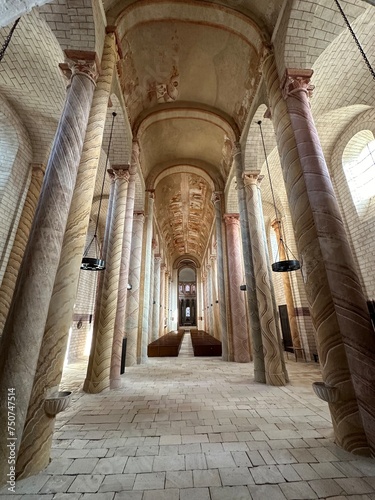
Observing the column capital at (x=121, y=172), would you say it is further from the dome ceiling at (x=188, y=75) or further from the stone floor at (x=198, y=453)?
the stone floor at (x=198, y=453)

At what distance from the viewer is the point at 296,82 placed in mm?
4086

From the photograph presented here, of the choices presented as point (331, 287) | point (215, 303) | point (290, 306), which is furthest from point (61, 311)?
point (215, 303)

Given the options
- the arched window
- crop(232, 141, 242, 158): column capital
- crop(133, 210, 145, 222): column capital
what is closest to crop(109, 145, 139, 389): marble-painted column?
crop(133, 210, 145, 222): column capital

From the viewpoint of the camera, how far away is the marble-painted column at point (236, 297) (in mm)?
8461

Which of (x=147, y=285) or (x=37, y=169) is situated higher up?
(x=37, y=169)

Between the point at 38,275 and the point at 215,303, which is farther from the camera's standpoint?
the point at 215,303

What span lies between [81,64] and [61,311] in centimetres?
405

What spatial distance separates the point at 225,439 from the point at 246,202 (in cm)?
574

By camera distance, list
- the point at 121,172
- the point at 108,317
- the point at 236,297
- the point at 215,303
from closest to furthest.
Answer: the point at 108,317
the point at 121,172
the point at 236,297
the point at 215,303

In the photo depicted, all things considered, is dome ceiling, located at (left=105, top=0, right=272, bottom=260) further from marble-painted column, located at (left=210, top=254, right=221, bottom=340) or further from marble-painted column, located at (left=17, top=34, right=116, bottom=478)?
marble-painted column, located at (left=210, top=254, right=221, bottom=340)

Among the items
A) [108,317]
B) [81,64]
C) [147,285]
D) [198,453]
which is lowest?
[198,453]

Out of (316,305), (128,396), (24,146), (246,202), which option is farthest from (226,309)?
(24,146)

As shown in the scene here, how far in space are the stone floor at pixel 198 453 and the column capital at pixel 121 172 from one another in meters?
5.42

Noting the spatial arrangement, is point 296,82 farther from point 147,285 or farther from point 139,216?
point 147,285
